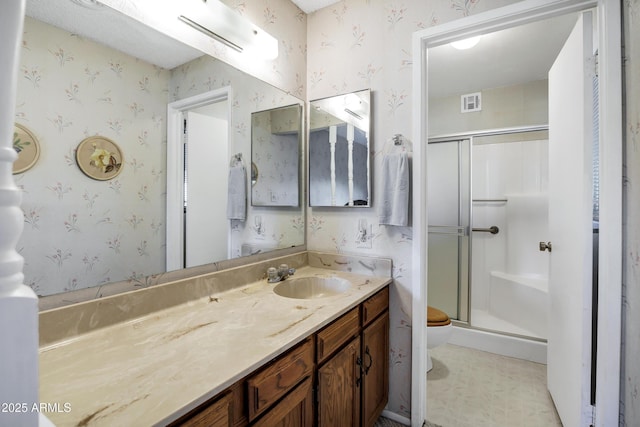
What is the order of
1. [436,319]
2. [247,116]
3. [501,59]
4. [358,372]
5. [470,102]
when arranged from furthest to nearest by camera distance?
[470,102]
[501,59]
[436,319]
[247,116]
[358,372]

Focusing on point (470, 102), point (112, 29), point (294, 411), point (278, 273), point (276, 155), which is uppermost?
point (470, 102)

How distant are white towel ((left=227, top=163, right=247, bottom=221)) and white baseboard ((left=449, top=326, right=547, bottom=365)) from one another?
216 cm

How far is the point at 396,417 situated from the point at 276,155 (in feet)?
5.33

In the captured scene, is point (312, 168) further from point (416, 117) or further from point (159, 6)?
point (159, 6)

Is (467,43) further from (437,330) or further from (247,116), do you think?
(437,330)

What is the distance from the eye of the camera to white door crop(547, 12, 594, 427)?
1310mm

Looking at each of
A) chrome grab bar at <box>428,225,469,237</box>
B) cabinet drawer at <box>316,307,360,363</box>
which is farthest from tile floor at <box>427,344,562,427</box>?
chrome grab bar at <box>428,225,469,237</box>

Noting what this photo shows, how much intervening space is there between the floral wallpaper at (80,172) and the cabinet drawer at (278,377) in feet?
2.01

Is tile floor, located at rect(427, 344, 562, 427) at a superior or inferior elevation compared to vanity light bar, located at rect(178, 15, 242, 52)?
inferior

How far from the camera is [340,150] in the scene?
71.2 inches

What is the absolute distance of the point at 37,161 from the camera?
839mm

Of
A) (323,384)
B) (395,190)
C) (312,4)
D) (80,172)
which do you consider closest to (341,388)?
(323,384)

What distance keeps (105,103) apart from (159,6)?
1.57 ft

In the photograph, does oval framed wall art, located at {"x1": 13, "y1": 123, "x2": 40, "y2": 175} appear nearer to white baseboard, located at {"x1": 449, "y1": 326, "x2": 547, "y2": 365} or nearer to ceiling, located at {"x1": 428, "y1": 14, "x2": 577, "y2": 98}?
ceiling, located at {"x1": 428, "y1": 14, "x2": 577, "y2": 98}
